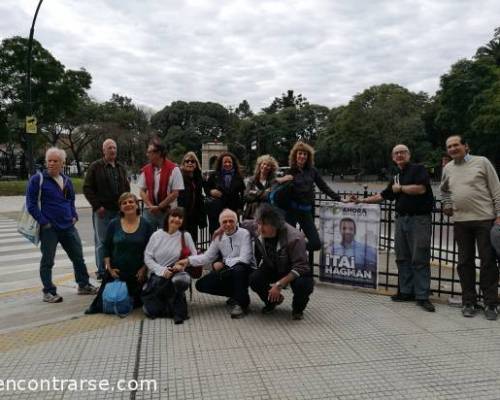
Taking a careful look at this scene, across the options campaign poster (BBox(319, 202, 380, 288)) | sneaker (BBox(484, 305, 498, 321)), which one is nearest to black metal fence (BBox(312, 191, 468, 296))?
campaign poster (BBox(319, 202, 380, 288))

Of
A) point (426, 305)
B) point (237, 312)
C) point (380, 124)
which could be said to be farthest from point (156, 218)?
point (380, 124)

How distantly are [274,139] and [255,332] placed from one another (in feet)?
249

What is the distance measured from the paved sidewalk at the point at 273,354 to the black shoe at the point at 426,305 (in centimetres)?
12

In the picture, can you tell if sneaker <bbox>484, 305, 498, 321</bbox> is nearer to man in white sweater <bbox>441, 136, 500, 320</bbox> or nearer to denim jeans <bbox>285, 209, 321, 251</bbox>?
man in white sweater <bbox>441, 136, 500, 320</bbox>

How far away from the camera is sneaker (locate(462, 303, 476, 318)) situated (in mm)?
4738

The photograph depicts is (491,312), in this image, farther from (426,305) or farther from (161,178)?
Result: (161,178)

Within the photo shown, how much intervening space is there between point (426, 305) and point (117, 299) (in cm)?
333

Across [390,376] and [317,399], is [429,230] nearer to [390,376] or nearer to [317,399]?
[390,376]

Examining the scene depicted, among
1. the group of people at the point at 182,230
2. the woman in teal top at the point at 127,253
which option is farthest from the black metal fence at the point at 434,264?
the woman in teal top at the point at 127,253

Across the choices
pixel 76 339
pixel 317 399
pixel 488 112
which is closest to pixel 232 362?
pixel 317 399

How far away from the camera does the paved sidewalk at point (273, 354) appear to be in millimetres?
3133

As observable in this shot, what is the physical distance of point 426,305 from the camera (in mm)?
4957

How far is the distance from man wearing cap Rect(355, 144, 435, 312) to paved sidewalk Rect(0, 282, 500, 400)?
1.22 ft

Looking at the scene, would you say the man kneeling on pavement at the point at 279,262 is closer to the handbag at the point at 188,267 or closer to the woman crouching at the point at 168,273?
the handbag at the point at 188,267
